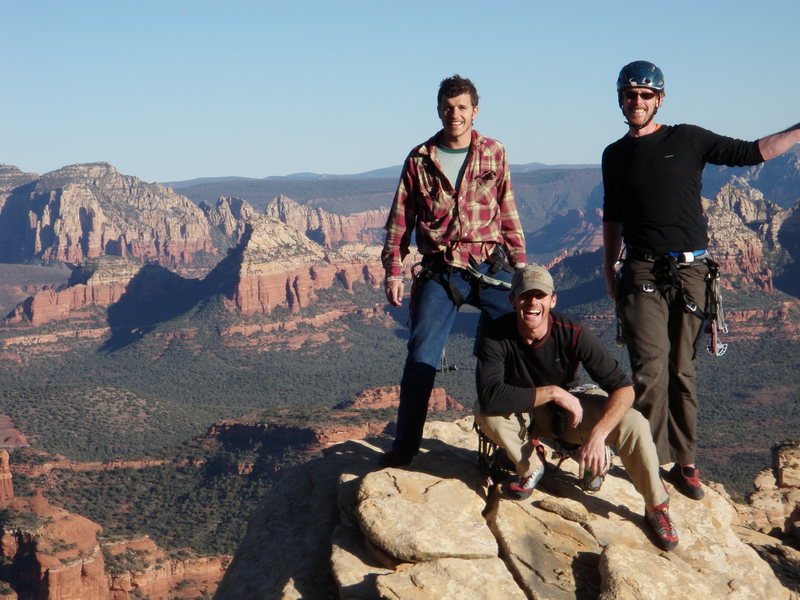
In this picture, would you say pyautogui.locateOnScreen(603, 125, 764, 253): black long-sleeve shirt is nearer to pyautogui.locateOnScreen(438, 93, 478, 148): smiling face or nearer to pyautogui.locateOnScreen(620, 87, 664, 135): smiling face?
pyautogui.locateOnScreen(620, 87, 664, 135): smiling face

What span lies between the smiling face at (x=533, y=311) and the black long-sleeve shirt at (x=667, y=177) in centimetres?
180

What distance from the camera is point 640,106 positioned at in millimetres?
9250

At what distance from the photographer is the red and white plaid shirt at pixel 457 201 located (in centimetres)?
929

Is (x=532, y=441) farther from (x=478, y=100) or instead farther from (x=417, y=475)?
(x=478, y=100)

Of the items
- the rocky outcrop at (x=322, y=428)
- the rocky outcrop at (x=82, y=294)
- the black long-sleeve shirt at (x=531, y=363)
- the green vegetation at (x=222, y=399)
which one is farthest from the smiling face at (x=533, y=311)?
the rocky outcrop at (x=82, y=294)

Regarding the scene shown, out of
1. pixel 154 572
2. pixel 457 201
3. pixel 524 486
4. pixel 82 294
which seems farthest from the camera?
pixel 82 294

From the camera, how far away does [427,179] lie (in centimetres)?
938

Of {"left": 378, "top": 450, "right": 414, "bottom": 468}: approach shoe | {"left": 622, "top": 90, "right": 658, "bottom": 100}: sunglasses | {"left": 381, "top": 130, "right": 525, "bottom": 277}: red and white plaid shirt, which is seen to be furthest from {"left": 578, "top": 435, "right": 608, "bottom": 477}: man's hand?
{"left": 622, "top": 90, "right": 658, "bottom": 100}: sunglasses

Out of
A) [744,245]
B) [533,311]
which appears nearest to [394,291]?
[533,311]

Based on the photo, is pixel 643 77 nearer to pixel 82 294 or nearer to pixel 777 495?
pixel 777 495

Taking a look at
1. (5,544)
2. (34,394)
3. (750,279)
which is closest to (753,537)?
(5,544)

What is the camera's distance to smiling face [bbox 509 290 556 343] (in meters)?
8.11

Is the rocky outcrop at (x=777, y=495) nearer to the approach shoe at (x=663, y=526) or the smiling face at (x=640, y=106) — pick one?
the approach shoe at (x=663, y=526)

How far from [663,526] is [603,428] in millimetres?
1249
